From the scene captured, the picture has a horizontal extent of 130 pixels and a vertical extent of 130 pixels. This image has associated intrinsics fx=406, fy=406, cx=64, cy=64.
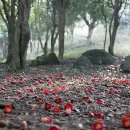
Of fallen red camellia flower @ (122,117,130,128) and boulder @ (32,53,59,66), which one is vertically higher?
fallen red camellia flower @ (122,117,130,128)

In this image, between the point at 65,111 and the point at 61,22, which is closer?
the point at 65,111

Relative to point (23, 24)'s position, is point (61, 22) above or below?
below

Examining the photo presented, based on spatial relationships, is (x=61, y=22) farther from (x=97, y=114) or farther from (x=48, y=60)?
(x=97, y=114)

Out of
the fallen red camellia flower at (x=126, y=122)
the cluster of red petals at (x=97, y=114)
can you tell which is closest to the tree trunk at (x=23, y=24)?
the cluster of red petals at (x=97, y=114)

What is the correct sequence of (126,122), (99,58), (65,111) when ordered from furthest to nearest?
A: (99,58)
(65,111)
(126,122)

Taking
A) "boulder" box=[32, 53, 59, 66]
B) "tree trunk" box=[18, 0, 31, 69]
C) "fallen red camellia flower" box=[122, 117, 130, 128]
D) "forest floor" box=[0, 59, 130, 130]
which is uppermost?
"tree trunk" box=[18, 0, 31, 69]

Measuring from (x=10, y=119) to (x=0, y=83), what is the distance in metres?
6.89

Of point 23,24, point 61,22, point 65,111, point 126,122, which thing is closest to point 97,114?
point 65,111

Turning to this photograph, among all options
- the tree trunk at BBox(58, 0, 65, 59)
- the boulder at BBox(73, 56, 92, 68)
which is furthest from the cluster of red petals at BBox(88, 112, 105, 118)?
the tree trunk at BBox(58, 0, 65, 59)

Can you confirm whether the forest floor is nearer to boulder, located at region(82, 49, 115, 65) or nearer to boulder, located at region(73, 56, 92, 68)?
boulder, located at region(73, 56, 92, 68)

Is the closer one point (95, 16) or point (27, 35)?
point (27, 35)

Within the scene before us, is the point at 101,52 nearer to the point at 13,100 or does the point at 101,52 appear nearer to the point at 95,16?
the point at 13,100

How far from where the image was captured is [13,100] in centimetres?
872

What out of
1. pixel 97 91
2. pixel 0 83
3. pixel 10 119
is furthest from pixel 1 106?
pixel 0 83
